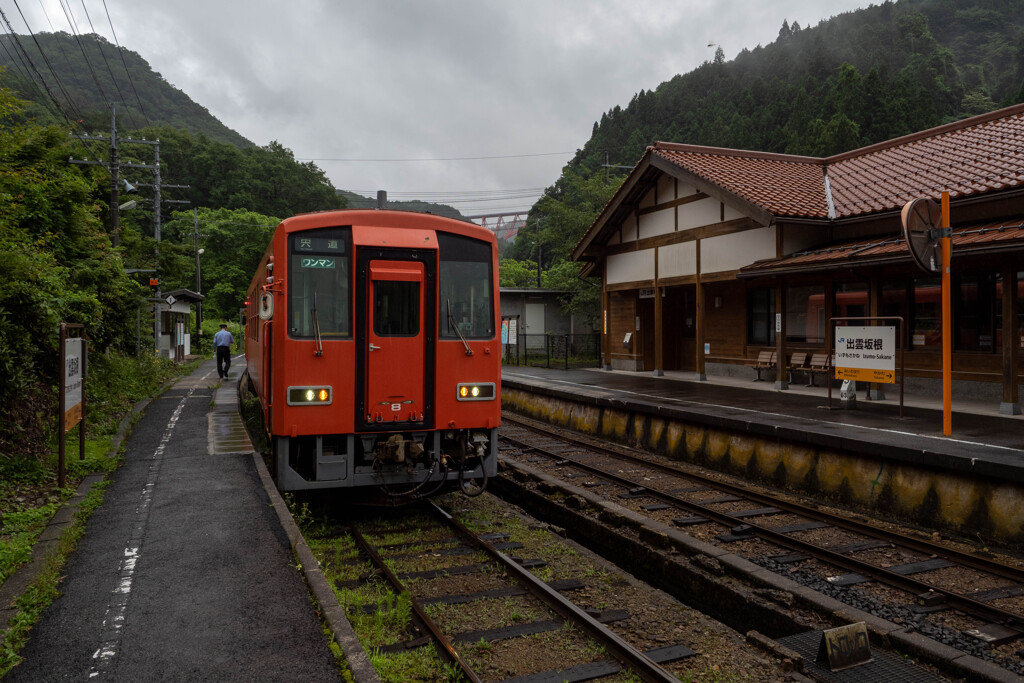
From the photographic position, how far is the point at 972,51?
7588cm

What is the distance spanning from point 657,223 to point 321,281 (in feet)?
45.0

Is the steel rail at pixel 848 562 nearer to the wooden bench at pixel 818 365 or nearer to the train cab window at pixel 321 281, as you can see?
the train cab window at pixel 321 281

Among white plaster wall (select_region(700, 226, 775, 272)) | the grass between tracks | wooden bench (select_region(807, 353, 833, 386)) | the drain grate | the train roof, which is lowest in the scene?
the drain grate

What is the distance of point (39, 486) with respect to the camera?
7496mm

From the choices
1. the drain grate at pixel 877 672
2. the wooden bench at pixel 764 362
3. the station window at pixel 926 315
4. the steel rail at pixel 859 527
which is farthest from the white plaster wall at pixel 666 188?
the drain grate at pixel 877 672

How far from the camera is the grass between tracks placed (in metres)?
4.50

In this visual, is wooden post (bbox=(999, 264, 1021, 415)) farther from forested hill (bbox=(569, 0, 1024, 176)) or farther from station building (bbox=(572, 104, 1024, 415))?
forested hill (bbox=(569, 0, 1024, 176))

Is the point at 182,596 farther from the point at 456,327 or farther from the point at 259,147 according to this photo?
the point at 259,147

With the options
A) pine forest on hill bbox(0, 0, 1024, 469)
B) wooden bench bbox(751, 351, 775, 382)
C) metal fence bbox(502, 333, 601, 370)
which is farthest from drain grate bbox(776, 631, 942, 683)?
metal fence bbox(502, 333, 601, 370)

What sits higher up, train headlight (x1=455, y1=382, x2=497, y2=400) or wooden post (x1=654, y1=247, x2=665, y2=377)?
wooden post (x1=654, y1=247, x2=665, y2=377)

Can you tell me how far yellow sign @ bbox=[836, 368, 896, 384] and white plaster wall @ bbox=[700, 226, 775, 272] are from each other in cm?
435

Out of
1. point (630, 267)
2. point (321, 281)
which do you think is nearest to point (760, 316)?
point (630, 267)

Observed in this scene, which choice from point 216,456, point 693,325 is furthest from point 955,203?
point 216,456

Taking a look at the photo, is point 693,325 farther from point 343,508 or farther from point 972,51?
point 972,51
